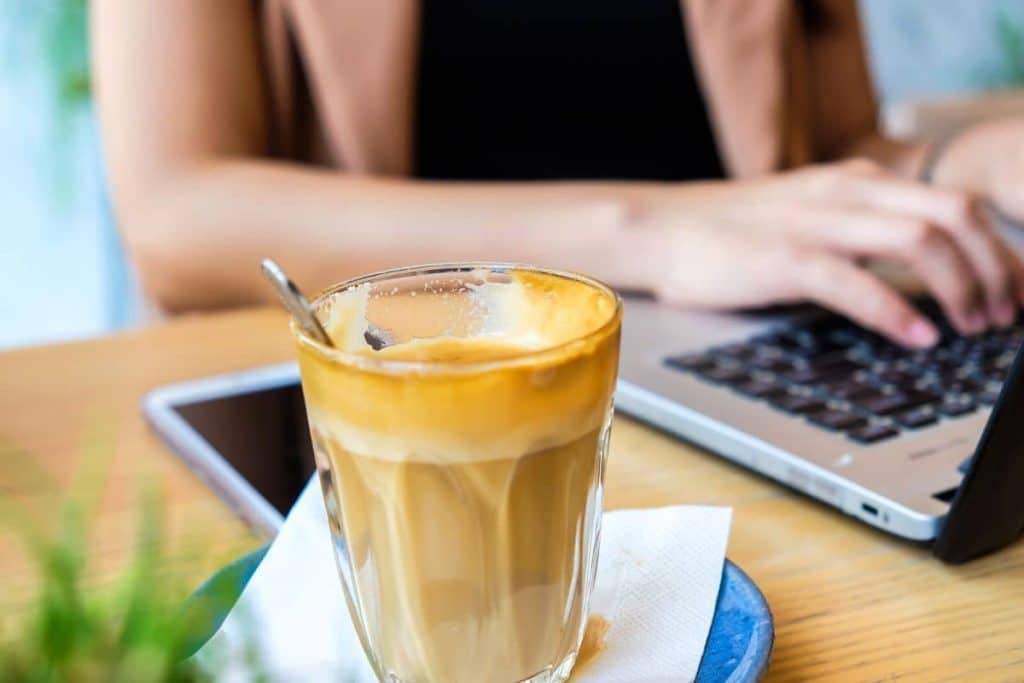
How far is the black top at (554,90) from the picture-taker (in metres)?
0.87

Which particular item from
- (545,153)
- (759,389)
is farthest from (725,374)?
(545,153)

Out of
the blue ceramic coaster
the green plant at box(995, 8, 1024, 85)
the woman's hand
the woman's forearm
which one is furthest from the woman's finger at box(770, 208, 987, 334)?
the green plant at box(995, 8, 1024, 85)

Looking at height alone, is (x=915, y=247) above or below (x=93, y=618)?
below

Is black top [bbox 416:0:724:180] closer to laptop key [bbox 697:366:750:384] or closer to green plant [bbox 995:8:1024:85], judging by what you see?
laptop key [bbox 697:366:750:384]

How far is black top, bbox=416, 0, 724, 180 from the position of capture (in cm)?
87

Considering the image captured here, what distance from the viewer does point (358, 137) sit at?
82cm

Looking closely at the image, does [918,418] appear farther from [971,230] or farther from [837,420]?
[971,230]

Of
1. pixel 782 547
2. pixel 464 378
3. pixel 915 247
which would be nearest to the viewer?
pixel 464 378

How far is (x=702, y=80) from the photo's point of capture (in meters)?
0.91

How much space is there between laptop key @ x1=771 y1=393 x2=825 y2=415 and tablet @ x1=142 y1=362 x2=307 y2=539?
0.60ft

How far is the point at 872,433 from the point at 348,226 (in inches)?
15.7

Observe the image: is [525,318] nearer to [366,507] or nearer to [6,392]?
[366,507]

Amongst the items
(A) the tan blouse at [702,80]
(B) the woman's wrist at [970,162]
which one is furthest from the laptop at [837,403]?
(A) the tan blouse at [702,80]

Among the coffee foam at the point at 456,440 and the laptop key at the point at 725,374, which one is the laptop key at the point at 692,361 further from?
the coffee foam at the point at 456,440
